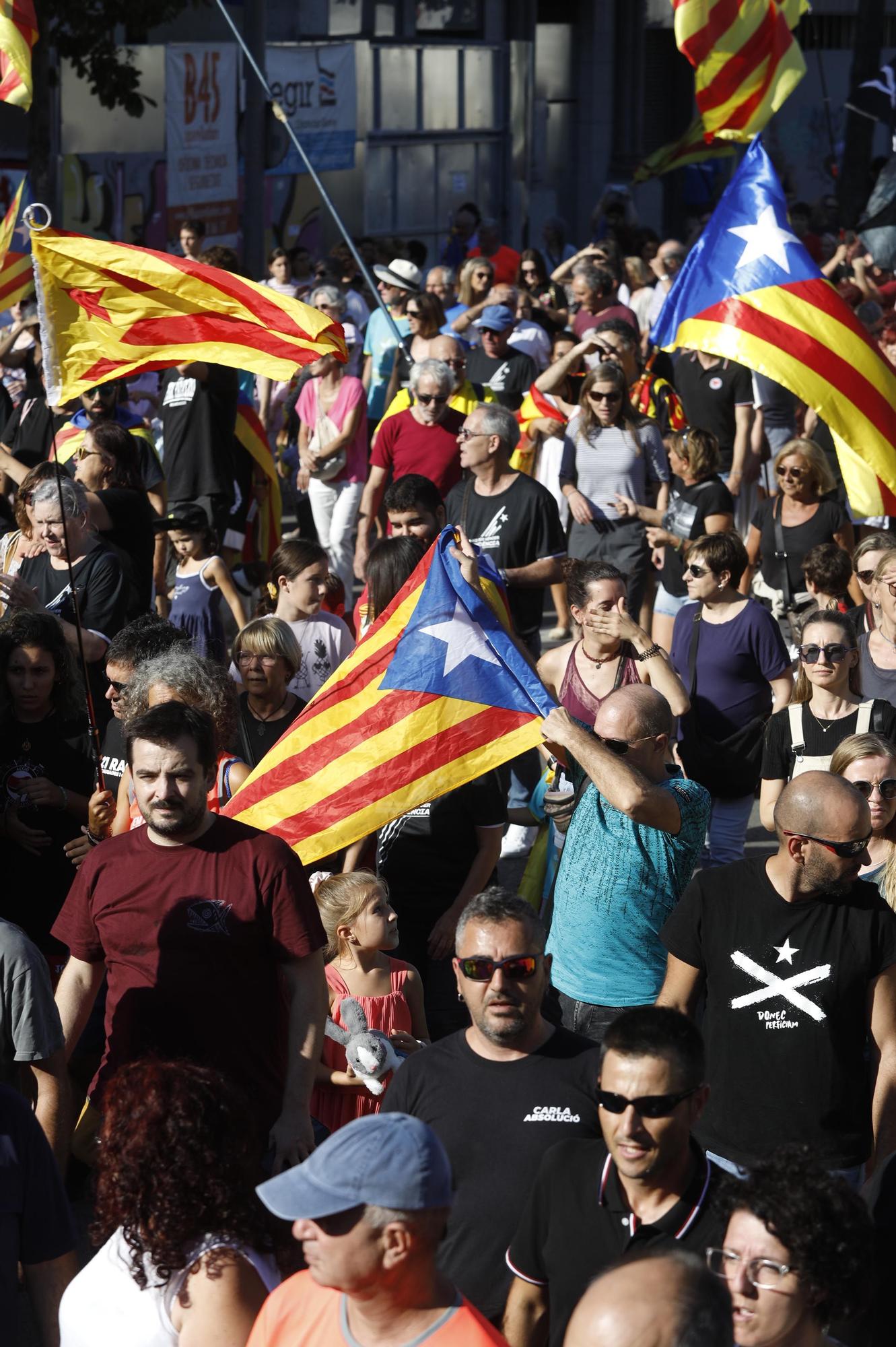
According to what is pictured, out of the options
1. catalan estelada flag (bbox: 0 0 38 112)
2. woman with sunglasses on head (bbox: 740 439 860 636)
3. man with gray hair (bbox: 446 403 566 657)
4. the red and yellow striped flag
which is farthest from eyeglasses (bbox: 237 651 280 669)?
the red and yellow striped flag

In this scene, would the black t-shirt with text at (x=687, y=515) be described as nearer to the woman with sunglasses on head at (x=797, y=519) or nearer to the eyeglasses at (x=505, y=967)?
the woman with sunglasses on head at (x=797, y=519)

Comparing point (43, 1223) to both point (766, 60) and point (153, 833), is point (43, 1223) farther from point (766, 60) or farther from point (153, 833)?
point (766, 60)

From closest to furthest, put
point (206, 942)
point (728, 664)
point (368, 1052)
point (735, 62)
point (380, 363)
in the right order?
point (206, 942), point (368, 1052), point (728, 664), point (735, 62), point (380, 363)

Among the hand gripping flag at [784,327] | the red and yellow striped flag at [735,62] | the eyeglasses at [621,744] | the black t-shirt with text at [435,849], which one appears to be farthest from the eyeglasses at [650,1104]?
the red and yellow striped flag at [735,62]

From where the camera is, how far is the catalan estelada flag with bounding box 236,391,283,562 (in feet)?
35.0

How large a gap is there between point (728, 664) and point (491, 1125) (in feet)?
12.1

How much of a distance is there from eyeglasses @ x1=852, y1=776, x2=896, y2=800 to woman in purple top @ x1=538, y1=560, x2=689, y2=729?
112 centimetres

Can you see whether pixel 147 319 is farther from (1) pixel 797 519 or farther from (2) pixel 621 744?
(1) pixel 797 519

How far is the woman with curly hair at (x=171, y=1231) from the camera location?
3.21 m

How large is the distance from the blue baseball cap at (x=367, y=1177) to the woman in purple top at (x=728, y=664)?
4.34 meters

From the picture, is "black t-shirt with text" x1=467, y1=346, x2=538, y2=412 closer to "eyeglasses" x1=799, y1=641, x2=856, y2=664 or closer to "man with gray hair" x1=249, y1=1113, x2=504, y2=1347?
"eyeglasses" x1=799, y1=641, x2=856, y2=664

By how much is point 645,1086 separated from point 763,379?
8.70 meters

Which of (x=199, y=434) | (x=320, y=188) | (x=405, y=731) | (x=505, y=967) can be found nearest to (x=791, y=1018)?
(x=505, y=967)

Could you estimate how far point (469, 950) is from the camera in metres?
4.06
